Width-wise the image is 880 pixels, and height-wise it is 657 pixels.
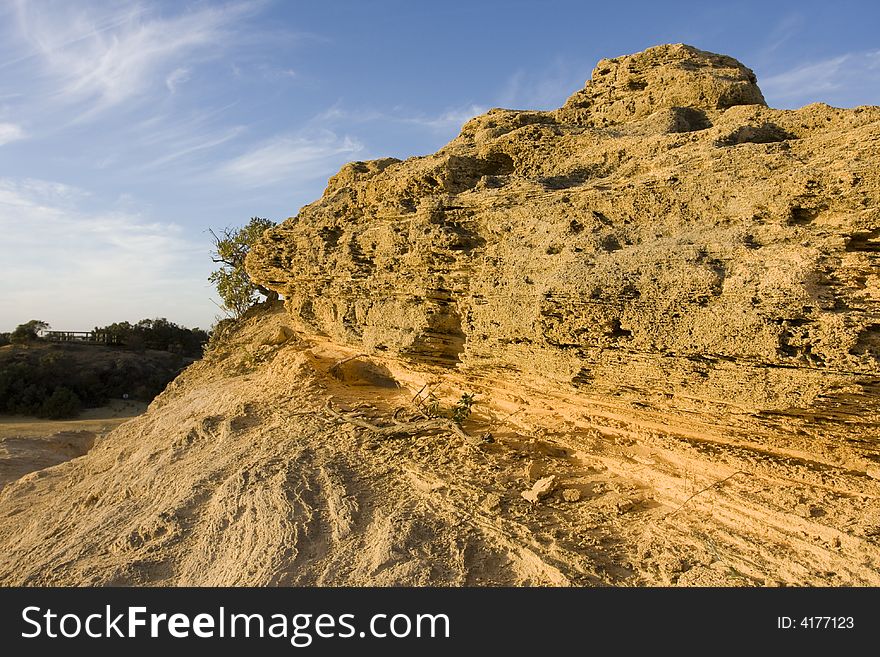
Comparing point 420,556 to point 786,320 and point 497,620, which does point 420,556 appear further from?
point 786,320

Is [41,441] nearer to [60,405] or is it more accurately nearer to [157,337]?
[60,405]

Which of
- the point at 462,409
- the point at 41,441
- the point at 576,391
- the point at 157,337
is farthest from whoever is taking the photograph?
the point at 157,337

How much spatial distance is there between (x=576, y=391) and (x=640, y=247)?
4.79 ft

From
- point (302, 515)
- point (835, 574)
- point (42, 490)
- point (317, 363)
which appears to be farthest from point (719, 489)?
point (42, 490)

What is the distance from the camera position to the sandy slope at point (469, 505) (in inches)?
162

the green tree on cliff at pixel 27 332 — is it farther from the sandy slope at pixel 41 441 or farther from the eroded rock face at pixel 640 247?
the eroded rock face at pixel 640 247

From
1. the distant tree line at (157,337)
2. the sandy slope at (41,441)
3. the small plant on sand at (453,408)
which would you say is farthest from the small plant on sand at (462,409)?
the distant tree line at (157,337)

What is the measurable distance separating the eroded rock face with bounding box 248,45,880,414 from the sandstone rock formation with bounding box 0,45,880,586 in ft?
0.07

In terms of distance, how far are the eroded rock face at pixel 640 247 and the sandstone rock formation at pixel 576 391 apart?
0.07 feet

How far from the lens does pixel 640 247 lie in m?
4.81

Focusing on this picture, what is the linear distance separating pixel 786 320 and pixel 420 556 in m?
3.15

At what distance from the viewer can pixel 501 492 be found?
17.3 feet

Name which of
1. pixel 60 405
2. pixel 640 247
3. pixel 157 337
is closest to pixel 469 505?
pixel 640 247

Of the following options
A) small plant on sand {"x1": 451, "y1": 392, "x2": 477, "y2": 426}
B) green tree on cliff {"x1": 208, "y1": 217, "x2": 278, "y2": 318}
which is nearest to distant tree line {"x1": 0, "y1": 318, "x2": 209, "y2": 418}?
green tree on cliff {"x1": 208, "y1": 217, "x2": 278, "y2": 318}
